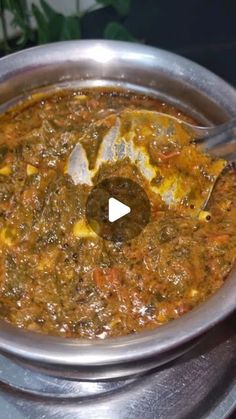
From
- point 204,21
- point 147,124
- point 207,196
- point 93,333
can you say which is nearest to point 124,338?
point 93,333

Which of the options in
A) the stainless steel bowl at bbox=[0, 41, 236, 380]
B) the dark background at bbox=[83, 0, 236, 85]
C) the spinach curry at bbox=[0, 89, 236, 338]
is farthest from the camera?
the dark background at bbox=[83, 0, 236, 85]

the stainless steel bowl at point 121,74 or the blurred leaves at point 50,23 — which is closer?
the stainless steel bowl at point 121,74

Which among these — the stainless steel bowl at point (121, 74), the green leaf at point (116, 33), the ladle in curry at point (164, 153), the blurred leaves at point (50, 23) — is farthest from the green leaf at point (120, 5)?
the ladle in curry at point (164, 153)

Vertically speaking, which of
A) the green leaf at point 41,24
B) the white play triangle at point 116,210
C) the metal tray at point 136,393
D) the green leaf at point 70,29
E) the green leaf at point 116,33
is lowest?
the metal tray at point 136,393

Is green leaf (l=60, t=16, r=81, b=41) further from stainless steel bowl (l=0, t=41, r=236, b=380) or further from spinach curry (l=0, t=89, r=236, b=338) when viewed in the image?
spinach curry (l=0, t=89, r=236, b=338)

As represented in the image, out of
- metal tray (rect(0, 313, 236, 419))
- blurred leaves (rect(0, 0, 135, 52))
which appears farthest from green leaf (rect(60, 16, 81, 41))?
metal tray (rect(0, 313, 236, 419))
